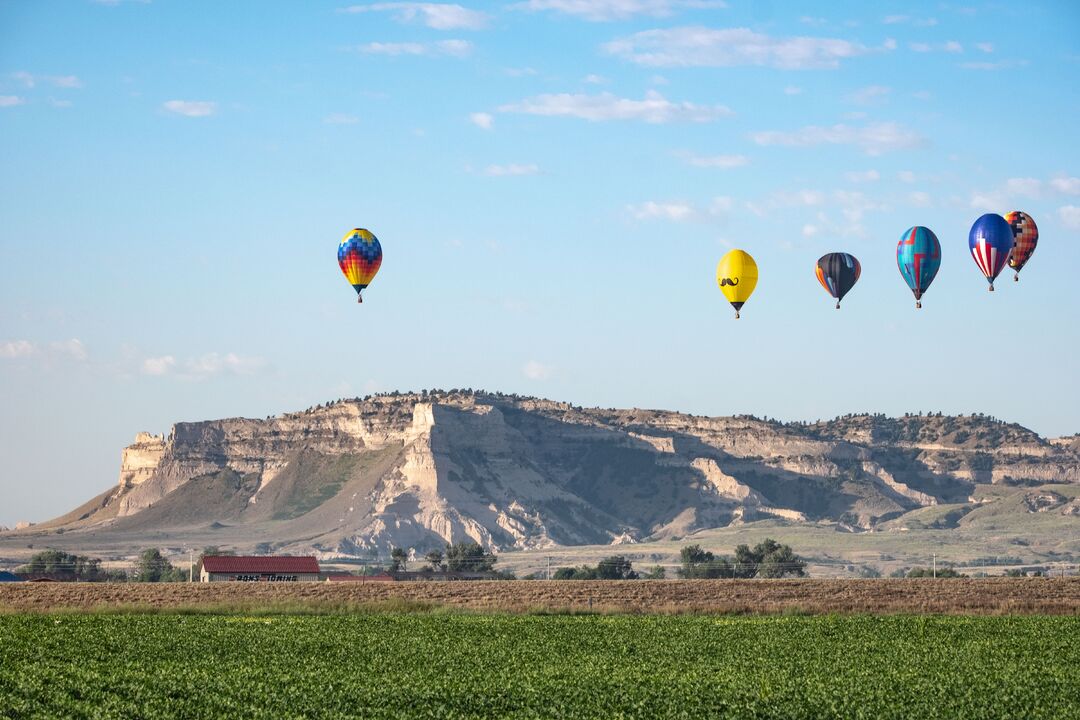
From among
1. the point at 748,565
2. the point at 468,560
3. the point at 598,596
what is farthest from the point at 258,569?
the point at 598,596

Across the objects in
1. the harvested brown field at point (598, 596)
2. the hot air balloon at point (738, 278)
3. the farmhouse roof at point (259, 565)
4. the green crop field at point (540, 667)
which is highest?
the hot air balloon at point (738, 278)

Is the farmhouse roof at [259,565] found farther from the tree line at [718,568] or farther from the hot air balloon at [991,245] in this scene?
the hot air balloon at [991,245]

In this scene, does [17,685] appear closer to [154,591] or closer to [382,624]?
[382,624]

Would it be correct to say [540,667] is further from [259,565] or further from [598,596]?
[259,565]

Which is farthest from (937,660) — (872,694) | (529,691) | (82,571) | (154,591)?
(82,571)

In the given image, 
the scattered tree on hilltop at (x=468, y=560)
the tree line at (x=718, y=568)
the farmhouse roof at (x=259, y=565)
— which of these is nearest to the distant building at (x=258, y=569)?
the farmhouse roof at (x=259, y=565)

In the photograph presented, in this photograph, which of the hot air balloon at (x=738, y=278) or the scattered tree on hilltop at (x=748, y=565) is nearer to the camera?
the hot air balloon at (x=738, y=278)
